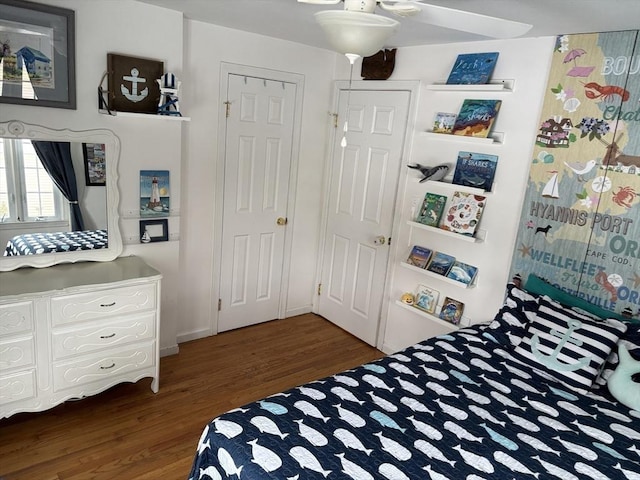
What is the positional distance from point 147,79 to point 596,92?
8.55 feet

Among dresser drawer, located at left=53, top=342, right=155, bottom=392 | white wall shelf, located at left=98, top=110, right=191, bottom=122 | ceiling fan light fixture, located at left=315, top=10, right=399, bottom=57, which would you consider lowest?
dresser drawer, located at left=53, top=342, right=155, bottom=392

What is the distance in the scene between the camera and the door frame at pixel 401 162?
11.0ft

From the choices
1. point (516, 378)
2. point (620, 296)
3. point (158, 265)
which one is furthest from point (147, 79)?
point (620, 296)

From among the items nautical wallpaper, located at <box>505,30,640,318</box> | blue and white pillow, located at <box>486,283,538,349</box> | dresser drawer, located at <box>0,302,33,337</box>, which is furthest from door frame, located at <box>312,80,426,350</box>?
dresser drawer, located at <box>0,302,33,337</box>

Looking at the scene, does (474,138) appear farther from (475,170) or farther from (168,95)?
(168,95)

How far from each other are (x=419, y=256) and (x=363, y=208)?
0.71 metres

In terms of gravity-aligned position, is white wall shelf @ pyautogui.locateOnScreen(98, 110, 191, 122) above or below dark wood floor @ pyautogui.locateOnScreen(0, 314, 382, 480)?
above

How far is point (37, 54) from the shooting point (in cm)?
250

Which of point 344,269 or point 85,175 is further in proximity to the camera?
point 344,269

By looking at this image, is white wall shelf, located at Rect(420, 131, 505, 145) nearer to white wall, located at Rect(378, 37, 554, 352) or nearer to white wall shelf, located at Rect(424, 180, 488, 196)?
white wall, located at Rect(378, 37, 554, 352)

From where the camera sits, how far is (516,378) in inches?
87.4

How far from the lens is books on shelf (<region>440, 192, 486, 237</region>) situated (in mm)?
2962

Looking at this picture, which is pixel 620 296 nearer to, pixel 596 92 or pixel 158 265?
pixel 596 92

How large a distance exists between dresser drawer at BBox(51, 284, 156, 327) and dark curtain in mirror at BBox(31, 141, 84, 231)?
523 millimetres
